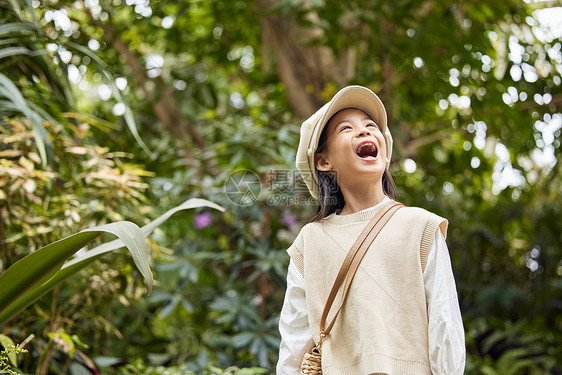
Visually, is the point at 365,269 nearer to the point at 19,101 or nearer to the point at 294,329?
the point at 294,329

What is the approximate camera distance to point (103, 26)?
2.86m

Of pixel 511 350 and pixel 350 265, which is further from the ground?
pixel 350 265

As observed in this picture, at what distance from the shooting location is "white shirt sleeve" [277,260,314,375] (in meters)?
1.19

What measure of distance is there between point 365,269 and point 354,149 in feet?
0.89

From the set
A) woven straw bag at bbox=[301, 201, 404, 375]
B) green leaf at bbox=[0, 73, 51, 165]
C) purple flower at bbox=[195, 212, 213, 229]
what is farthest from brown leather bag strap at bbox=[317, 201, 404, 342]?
purple flower at bbox=[195, 212, 213, 229]

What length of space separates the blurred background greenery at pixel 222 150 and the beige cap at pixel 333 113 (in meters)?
0.70

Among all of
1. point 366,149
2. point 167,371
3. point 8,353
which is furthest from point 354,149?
point 167,371

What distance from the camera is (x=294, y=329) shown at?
121 centimetres

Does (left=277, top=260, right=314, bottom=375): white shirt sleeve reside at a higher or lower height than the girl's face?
lower

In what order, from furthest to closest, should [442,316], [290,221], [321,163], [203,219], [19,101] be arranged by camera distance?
[203,219] → [290,221] → [19,101] → [321,163] → [442,316]

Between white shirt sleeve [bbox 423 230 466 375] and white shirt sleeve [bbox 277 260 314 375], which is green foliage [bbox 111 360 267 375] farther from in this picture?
white shirt sleeve [bbox 423 230 466 375]

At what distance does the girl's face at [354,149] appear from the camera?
1.17 metres

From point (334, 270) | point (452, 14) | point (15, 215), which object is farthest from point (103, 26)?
point (334, 270)

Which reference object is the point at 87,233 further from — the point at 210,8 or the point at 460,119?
the point at 210,8
